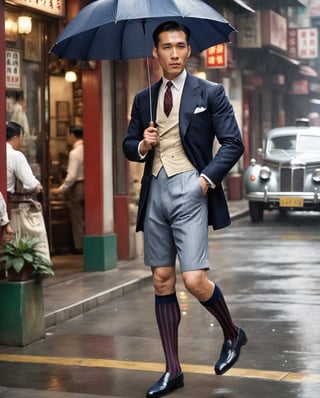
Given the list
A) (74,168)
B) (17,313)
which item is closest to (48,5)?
(74,168)

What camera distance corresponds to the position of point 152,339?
830 cm

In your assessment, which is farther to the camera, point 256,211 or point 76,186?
Answer: point 256,211

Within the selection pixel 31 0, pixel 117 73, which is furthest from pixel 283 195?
pixel 31 0

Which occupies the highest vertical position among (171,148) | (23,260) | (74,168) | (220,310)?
(171,148)

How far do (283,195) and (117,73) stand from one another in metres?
7.95

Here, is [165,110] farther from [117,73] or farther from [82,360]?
[117,73]

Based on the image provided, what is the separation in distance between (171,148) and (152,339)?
8.21 ft

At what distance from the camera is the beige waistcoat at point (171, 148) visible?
626 cm

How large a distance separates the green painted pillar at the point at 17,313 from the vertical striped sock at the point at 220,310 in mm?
2254

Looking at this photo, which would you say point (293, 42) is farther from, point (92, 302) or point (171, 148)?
point (171, 148)

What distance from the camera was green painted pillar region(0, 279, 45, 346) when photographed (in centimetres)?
811

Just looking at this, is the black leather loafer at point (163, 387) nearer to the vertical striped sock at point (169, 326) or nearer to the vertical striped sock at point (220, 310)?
the vertical striped sock at point (169, 326)

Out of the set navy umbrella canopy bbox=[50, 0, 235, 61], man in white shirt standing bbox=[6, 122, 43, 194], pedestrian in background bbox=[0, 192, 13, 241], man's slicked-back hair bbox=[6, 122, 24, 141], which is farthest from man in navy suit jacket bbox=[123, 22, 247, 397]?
man's slicked-back hair bbox=[6, 122, 24, 141]

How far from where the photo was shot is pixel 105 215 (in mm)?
12805
